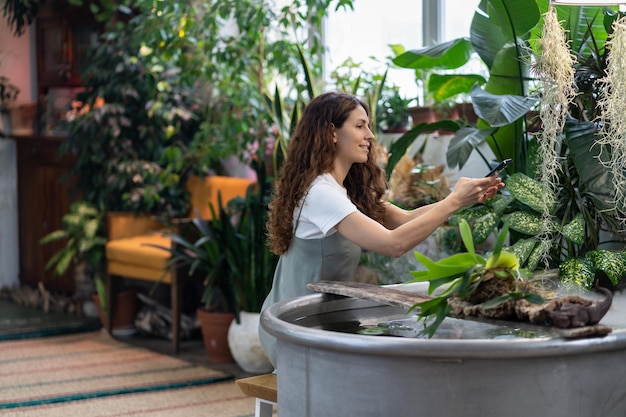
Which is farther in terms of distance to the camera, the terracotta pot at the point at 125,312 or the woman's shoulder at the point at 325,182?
the terracotta pot at the point at 125,312

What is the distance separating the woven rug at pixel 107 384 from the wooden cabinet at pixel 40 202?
5.39 feet

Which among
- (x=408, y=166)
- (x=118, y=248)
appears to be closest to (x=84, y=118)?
(x=118, y=248)

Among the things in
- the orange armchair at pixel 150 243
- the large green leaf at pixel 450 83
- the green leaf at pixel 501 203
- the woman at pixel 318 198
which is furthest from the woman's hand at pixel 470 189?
the orange armchair at pixel 150 243

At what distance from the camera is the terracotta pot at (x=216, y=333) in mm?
5590

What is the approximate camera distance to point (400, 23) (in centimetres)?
592

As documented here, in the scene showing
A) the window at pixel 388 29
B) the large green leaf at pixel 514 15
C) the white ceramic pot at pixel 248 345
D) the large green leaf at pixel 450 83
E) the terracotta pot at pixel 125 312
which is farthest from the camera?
the terracotta pot at pixel 125 312

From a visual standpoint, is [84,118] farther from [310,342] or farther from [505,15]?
[310,342]

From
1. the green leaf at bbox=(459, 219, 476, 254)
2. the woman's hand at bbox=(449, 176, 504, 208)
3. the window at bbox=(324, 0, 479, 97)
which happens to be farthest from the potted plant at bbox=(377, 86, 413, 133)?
the green leaf at bbox=(459, 219, 476, 254)

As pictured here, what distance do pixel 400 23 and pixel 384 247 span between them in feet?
11.3

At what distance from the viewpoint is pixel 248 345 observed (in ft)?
17.4

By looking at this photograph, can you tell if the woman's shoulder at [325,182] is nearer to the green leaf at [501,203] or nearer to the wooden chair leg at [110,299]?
the green leaf at [501,203]

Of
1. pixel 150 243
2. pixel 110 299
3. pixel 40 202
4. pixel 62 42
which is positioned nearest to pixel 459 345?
pixel 150 243

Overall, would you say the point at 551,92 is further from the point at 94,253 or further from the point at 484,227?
the point at 94,253

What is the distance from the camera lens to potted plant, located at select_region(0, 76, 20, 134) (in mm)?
8148
